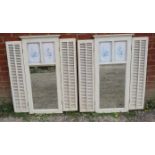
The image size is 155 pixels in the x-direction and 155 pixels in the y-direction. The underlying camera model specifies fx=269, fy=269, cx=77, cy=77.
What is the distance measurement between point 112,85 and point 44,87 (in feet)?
3.55

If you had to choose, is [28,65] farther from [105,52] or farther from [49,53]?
[105,52]

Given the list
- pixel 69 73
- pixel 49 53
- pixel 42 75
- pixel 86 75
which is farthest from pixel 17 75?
pixel 86 75

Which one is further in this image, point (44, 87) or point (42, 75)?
point (44, 87)

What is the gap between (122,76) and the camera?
13.8 feet

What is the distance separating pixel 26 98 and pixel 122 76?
A: 157 cm

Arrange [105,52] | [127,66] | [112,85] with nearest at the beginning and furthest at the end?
[105,52] < [127,66] < [112,85]

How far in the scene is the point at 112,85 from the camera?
14.0ft

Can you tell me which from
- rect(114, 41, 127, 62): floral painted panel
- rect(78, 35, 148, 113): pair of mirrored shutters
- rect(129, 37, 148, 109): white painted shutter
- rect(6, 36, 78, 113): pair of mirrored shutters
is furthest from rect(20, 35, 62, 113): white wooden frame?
rect(129, 37, 148, 109): white painted shutter

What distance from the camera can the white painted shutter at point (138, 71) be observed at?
4035 mm

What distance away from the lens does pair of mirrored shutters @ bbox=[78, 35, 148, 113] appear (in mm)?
4000

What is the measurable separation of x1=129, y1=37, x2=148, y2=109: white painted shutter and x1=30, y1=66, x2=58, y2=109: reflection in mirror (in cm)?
123
